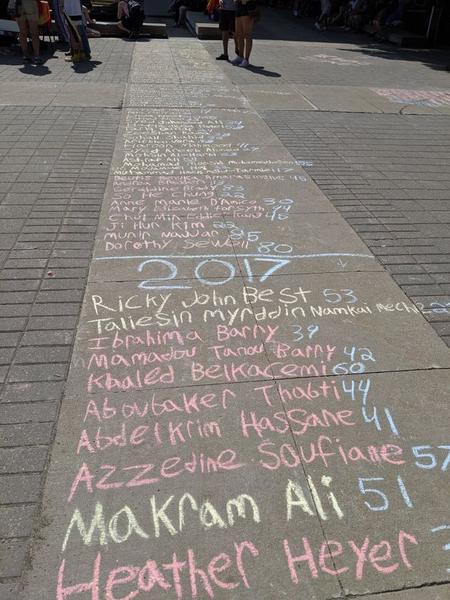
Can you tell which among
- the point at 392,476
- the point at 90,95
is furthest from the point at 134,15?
the point at 392,476

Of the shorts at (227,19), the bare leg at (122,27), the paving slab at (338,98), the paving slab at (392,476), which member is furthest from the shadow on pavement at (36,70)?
the paving slab at (392,476)

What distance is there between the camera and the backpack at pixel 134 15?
15.0 meters

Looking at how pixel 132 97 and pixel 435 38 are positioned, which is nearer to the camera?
pixel 132 97

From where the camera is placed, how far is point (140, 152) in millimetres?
6812

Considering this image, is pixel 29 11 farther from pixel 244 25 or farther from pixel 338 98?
pixel 338 98

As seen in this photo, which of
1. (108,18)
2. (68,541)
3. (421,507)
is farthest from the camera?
(108,18)

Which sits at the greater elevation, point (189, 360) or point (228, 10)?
point (228, 10)

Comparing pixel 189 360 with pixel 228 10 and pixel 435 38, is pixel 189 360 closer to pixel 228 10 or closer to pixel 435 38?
pixel 228 10

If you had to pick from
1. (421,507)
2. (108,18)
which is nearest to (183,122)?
(421,507)

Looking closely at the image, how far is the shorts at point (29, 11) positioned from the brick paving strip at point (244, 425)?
26.9 feet

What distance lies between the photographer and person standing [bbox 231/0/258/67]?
36.9 feet

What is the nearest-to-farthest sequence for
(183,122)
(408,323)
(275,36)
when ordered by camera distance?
1. (408,323)
2. (183,122)
3. (275,36)

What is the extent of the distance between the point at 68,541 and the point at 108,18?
18.5m

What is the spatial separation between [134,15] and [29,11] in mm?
5107
